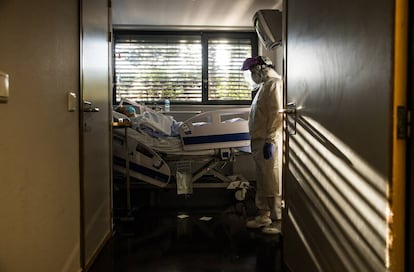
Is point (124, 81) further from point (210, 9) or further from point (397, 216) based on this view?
point (397, 216)

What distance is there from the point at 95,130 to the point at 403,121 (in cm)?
215

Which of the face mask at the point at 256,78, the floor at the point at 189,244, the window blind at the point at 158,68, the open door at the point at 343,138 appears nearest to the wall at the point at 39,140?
the floor at the point at 189,244

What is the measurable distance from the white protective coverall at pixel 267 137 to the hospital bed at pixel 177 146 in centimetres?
61

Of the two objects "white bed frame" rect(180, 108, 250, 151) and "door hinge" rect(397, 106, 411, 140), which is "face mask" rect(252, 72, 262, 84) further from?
"door hinge" rect(397, 106, 411, 140)

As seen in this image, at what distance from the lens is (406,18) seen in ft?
3.63

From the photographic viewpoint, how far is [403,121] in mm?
1117

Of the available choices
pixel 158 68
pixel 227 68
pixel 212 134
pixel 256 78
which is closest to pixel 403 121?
pixel 256 78

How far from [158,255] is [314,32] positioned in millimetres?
1960

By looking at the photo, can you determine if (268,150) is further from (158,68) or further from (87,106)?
(158,68)

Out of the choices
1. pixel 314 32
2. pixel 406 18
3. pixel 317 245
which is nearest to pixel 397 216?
pixel 406 18

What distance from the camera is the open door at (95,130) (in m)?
A: 2.41

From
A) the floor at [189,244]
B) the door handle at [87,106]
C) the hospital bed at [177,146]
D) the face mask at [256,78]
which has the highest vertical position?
the face mask at [256,78]

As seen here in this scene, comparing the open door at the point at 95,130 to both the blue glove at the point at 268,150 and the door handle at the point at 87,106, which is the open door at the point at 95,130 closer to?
the door handle at the point at 87,106

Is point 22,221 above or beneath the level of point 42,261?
above
